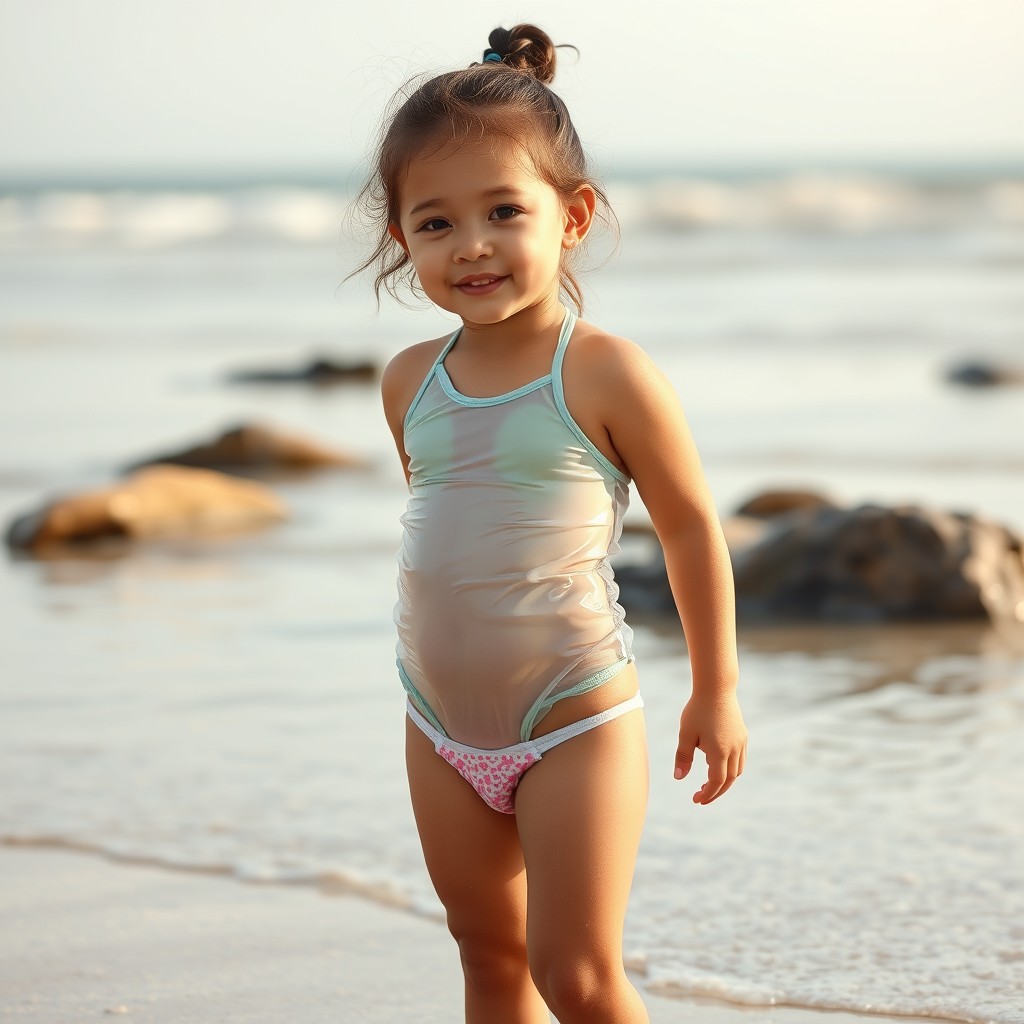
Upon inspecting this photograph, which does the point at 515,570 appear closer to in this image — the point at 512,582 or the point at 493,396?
the point at 512,582

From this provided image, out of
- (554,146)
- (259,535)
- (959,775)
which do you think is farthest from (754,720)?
(259,535)

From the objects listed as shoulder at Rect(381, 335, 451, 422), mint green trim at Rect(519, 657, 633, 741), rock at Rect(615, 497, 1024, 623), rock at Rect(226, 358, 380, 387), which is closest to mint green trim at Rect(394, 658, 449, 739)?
mint green trim at Rect(519, 657, 633, 741)

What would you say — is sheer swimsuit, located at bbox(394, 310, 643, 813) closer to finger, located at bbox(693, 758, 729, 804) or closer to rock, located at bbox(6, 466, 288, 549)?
finger, located at bbox(693, 758, 729, 804)

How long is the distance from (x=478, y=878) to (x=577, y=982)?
0.24m

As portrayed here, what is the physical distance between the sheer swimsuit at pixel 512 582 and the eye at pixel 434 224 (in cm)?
23

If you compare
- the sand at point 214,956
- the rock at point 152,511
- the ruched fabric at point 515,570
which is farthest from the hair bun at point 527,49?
the rock at point 152,511

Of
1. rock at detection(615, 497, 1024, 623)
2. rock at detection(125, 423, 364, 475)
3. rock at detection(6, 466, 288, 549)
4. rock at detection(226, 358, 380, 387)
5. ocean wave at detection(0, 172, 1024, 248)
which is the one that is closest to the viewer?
rock at detection(615, 497, 1024, 623)

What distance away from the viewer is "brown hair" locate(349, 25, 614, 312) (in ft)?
7.81

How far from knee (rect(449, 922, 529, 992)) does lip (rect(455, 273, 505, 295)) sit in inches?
36.9

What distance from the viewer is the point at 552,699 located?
229 centimetres

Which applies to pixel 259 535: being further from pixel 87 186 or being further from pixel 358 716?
pixel 87 186

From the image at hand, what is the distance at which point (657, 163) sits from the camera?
84.9 meters

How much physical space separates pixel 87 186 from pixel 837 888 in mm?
59674

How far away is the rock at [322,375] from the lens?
1374 cm
